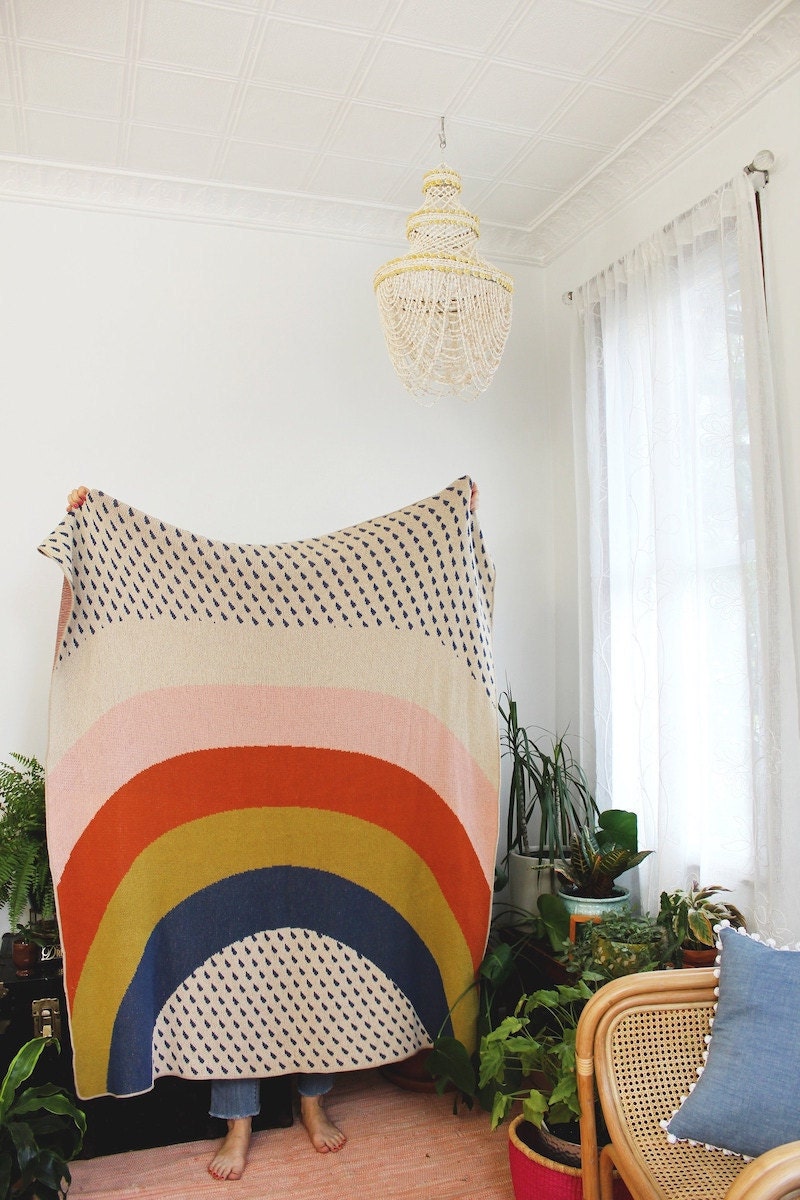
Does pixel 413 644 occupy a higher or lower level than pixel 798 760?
higher

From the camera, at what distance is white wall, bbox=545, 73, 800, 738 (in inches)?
88.0

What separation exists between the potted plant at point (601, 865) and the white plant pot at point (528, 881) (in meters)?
0.05

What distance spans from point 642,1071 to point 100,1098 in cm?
135

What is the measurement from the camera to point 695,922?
2.14 metres

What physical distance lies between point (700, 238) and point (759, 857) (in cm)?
161

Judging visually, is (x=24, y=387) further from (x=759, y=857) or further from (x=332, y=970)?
(x=759, y=857)

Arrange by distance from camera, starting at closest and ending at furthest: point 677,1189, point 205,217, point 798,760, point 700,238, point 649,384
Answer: point 677,1189
point 798,760
point 700,238
point 649,384
point 205,217

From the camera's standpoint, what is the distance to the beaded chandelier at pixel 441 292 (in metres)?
2.32

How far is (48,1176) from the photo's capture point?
6.15 feet

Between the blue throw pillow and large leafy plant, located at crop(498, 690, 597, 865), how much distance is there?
0.99 m

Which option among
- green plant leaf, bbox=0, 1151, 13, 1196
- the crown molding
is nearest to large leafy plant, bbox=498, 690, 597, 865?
green plant leaf, bbox=0, 1151, 13, 1196

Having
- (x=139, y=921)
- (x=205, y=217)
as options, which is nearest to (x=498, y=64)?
(x=205, y=217)

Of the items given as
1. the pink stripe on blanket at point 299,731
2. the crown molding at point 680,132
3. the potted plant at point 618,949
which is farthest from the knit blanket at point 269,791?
the crown molding at point 680,132

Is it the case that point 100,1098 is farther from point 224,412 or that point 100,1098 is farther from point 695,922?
point 224,412
